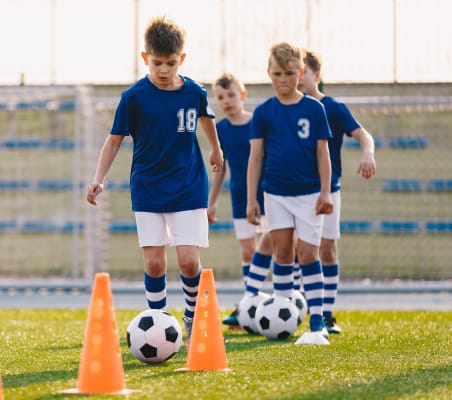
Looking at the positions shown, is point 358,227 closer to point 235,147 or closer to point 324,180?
point 235,147

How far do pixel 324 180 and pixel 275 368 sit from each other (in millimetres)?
1578

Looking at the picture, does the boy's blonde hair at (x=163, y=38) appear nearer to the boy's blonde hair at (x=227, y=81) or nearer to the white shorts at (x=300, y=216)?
the white shorts at (x=300, y=216)

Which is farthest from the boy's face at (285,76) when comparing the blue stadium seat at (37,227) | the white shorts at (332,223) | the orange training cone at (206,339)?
the blue stadium seat at (37,227)

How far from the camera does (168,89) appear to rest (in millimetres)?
5254

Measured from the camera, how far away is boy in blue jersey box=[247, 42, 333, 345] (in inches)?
234

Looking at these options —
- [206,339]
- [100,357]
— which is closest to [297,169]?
[206,339]

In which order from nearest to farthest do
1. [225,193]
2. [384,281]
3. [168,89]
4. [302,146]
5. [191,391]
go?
[191,391]
[168,89]
[302,146]
[384,281]
[225,193]

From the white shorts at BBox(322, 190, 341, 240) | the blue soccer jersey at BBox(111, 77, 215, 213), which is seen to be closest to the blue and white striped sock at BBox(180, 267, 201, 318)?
the blue soccer jersey at BBox(111, 77, 215, 213)

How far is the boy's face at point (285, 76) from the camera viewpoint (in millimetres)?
5902

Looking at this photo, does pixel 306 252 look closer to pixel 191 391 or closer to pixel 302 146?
pixel 302 146

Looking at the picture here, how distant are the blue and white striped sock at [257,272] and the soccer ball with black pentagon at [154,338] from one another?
7.06 ft

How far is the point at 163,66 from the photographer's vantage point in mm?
5074

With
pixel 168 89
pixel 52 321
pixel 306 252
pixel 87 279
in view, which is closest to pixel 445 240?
→ pixel 87 279

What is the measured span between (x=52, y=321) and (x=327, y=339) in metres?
2.86
